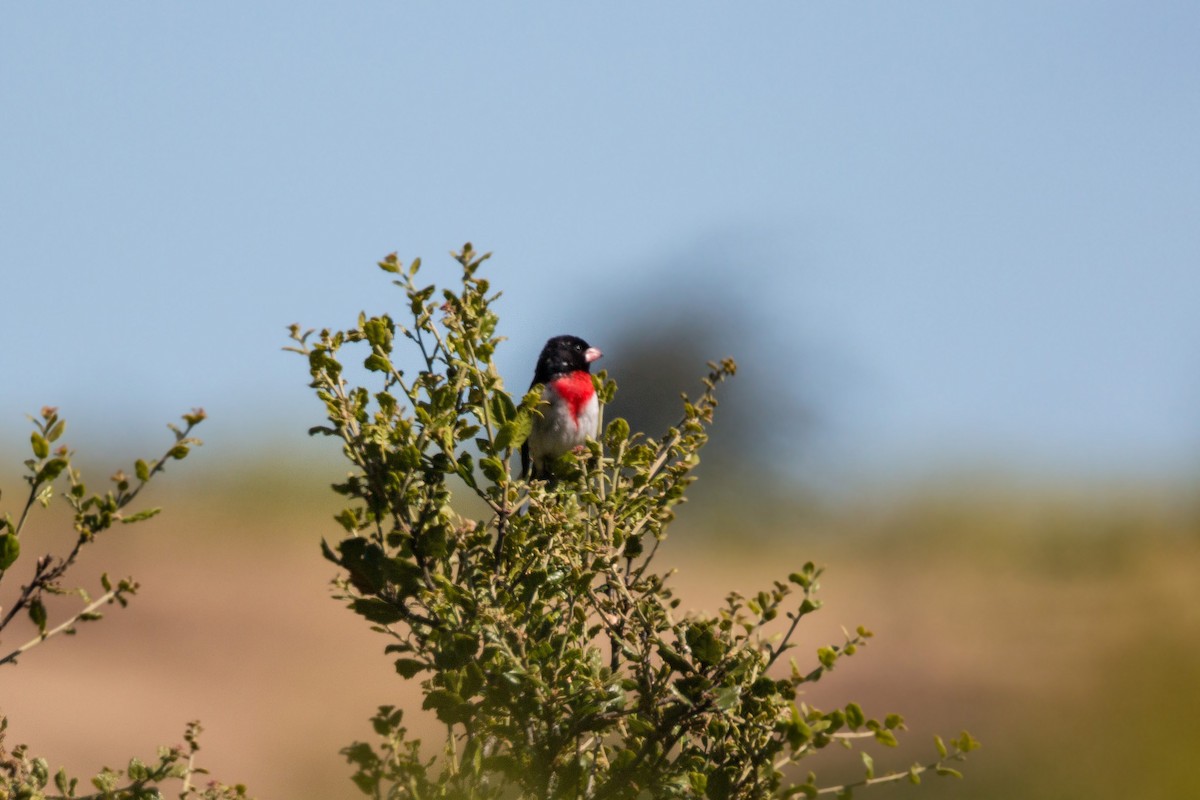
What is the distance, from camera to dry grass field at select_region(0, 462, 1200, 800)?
12789 millimetres

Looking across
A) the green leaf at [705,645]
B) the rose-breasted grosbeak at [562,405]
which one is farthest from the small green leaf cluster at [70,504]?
the rose-breasted grosbeak at [562,405]

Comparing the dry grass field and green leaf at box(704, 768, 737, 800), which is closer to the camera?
green leaf at box(704, 768, 737, 800)

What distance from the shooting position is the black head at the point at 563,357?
15.9ft

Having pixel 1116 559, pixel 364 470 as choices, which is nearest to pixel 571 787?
pixel 364 470

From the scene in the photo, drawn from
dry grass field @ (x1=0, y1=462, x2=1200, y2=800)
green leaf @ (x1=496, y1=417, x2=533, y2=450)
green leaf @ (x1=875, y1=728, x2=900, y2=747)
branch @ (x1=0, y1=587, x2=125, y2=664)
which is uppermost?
dry grass field @ (x1=0, y1=462, x2=1200, y2=800)

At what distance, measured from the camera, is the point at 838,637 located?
15672 millimetres

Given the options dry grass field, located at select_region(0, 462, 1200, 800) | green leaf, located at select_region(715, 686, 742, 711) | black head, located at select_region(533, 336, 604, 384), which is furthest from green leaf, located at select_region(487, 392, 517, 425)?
dry grass field, located at select_region(0, 462, 1200, 800)

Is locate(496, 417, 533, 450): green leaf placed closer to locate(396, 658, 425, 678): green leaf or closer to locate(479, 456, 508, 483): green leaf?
locate(479, 456, 508, 483): green leaf

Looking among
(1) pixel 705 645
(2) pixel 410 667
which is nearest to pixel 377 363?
(2) pixel 410 667

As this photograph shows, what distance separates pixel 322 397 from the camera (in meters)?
2.29

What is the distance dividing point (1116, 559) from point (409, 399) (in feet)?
58.1

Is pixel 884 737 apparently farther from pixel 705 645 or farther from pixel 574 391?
pixel 574 391

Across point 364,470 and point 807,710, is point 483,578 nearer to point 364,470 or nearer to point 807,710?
point 364,470

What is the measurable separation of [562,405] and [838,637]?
11.7 meters
